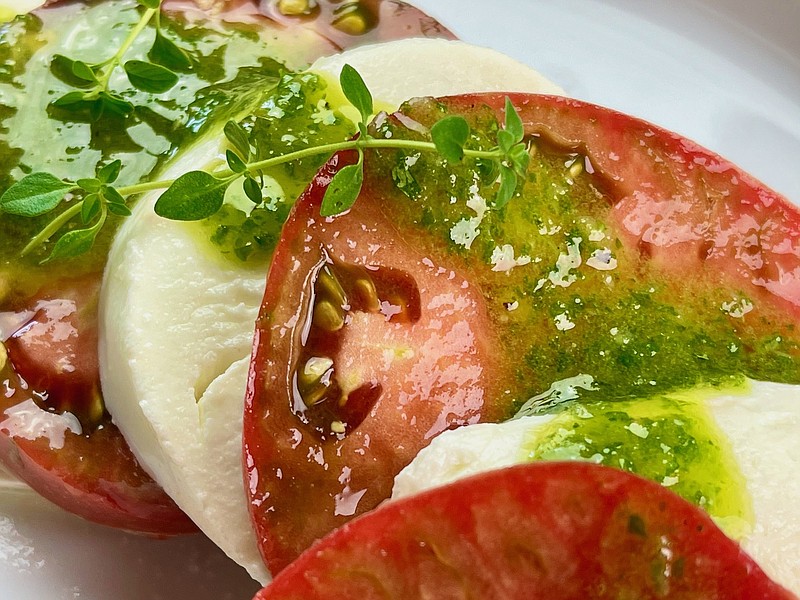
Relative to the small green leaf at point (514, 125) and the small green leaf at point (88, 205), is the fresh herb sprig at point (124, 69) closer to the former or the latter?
the small green leaf at point (88, 205)

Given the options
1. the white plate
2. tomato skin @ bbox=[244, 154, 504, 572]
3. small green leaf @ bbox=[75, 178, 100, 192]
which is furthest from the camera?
the white plate

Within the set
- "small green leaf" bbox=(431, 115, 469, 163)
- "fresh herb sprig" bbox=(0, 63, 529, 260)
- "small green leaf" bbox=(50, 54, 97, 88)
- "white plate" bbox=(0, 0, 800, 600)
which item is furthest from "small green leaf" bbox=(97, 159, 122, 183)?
"white plate" bbox=(0, 0, 800, 600)

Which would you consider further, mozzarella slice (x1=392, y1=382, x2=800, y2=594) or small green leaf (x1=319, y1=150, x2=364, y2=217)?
small green leaf (x1=319, y1=150, x2=364, y2=217)

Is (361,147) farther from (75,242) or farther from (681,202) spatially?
(681,202)

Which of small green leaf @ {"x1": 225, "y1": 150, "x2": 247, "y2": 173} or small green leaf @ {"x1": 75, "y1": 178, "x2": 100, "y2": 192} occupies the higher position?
small green leaf @ {"x1": 225, "y1": 150, "x2": 247, "y2": 173}

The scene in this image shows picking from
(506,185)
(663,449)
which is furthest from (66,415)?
(663,449)

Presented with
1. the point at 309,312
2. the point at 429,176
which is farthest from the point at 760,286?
the point at 309,312

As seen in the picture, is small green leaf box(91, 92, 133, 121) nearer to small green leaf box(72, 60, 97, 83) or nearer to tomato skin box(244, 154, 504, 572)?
small green leaf box(72, 60, 97, 83)

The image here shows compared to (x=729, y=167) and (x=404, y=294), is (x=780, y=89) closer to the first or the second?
(x=729, y=167)
